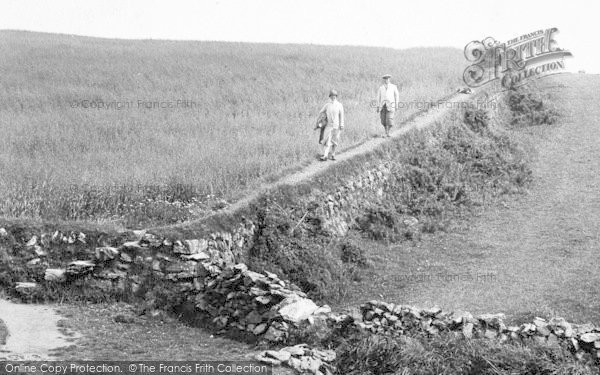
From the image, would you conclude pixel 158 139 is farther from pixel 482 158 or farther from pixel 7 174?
pixel 482 158

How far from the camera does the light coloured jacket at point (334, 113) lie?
20.2 metres

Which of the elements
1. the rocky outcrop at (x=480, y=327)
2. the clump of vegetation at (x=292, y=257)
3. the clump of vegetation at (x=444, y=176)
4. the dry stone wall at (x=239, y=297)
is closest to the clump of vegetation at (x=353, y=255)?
the clump of vegetation at (x=292, y=257)

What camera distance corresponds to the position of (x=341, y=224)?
20.9m

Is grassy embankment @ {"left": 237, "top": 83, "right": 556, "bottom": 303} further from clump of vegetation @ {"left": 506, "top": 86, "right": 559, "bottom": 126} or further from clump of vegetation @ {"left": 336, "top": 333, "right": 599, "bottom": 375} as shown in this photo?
clump of vegetation @ {"left": 336, "top": 333, "right": 599, "bottom": 375}

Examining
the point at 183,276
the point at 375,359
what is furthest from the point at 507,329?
the point at 183,276

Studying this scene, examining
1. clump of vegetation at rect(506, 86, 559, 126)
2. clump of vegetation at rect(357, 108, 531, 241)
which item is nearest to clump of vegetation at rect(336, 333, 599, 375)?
clump of vegetation at rect(357, 108, 531, 241)

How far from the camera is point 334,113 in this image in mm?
20250

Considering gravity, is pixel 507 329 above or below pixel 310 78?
below

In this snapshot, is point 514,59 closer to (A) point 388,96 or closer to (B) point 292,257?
(A) point 388,96

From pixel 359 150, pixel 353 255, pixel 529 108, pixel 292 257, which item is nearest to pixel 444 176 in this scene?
pixel 359 150

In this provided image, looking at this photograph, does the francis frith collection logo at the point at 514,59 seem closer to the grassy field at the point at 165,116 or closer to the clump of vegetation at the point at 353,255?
the grassy field at the point at 165,116

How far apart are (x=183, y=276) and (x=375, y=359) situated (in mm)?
3998

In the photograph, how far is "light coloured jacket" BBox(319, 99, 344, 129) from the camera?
20.2 metres

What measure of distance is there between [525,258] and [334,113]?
5.68 m
